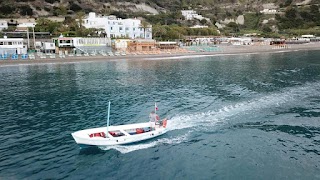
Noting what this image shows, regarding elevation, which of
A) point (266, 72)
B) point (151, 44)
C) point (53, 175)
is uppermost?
point (151, 44)

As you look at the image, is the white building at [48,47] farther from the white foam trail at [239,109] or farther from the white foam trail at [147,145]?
the white foam trail at [147,145]

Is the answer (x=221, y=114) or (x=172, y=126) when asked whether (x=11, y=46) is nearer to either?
(x=172, y=126)

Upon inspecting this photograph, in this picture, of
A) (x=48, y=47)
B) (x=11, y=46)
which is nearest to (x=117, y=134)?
(x=11, y=46)

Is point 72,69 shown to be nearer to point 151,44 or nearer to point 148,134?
point 151,44

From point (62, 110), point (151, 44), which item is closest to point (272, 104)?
point (62, 110)

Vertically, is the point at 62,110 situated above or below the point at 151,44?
below

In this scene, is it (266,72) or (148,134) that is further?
(266,72)

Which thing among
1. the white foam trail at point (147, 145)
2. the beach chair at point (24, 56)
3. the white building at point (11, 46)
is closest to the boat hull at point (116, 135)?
the white foam trail at point (147, 145)
